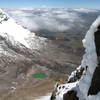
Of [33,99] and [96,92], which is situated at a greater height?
[33,99]

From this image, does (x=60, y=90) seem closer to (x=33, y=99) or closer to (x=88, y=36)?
(x=88, y=36)

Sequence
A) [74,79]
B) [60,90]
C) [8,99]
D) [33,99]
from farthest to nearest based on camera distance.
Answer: [8,99] < [33,99] < [74,79] < [60,90]

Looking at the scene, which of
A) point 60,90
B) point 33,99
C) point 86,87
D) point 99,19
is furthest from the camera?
point 33,99

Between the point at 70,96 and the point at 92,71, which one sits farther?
the point at 70,96

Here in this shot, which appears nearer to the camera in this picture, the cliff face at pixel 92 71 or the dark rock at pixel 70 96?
the cliff face at pixel 92 71

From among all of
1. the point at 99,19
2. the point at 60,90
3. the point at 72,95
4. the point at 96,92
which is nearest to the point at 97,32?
the point at 99,19

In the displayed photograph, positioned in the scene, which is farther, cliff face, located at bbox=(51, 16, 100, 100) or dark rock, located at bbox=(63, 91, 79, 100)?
dark rock, located at bbox=(63, 91, 79, 100)

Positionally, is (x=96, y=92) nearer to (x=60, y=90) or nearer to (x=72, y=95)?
(x=72, y=95)

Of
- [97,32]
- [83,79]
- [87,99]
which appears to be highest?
[97,32]

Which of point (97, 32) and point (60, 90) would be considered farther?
point (60, 90)

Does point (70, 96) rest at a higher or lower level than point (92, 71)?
lower
